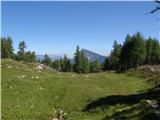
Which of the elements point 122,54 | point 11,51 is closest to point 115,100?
point 122,54

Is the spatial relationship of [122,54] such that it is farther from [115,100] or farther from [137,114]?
[137,114]

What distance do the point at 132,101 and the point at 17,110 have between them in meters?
11.7

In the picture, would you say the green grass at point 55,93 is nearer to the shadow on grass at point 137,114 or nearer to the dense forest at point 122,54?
the shadow on grass at point 137,114

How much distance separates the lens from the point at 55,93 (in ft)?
142

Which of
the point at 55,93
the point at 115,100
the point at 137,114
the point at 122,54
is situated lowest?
the point at 137,114

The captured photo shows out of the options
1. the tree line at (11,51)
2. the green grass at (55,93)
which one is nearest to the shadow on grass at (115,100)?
the green grass at (55,93)

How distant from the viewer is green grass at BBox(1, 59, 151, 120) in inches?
1422

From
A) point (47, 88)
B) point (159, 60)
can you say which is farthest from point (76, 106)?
point (159, 60)

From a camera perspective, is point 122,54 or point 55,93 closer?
point 55,93

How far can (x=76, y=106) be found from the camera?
39.2m

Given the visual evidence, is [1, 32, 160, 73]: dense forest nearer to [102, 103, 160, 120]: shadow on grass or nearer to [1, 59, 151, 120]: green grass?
[1, 59, 151, 120]: green grass

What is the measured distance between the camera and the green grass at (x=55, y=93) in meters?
36.1

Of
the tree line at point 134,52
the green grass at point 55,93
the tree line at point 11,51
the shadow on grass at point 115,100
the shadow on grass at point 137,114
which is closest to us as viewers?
the shadow on grass at point 137,114

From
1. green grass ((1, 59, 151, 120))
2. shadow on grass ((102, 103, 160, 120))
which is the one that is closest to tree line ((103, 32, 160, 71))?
green grass ((1, 59, 151, 120))
